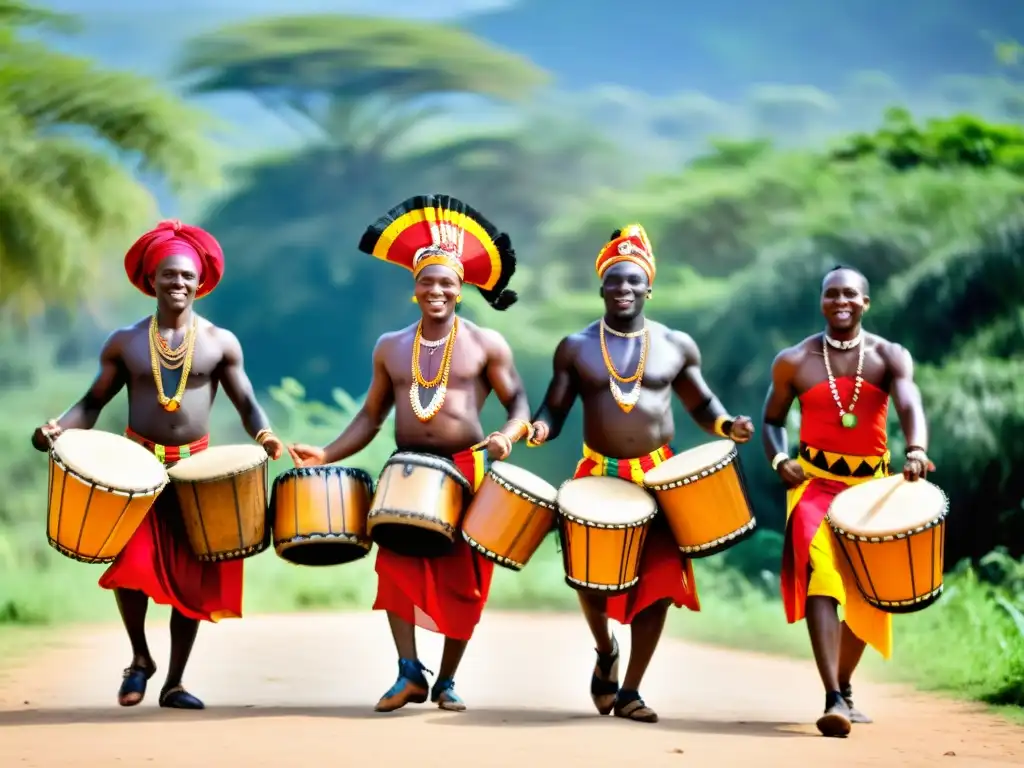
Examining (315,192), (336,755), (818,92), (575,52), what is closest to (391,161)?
(315,192)

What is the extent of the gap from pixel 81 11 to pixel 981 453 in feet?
46.5

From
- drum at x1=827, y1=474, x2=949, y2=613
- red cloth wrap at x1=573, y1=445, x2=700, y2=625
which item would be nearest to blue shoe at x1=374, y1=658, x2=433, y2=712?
red cloth wrap at x1=573, y1=445, x2=700, y2=625

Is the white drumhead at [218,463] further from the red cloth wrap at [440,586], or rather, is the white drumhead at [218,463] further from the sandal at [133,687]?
the sandal at [133,687]

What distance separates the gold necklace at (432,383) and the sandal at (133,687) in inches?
61.6

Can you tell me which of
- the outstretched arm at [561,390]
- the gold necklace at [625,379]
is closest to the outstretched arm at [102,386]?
the outstretched arm at [561,390]

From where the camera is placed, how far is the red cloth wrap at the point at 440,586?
6762 mm

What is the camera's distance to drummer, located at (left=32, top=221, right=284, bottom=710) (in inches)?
265

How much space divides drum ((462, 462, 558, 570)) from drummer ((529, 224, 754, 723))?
14.1 inches

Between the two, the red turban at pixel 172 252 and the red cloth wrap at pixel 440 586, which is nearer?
the red cloth wrap at pixel 440 586

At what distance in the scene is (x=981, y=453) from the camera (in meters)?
12.1

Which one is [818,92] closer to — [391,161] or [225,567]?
[391,161]

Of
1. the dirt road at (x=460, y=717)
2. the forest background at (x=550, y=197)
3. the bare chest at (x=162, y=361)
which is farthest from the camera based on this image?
the forest background at (x=550, y=197)

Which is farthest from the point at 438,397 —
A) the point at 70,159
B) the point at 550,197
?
the point at 550,197

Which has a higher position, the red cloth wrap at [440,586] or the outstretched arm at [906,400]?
the outstretched arm at [906,400]
